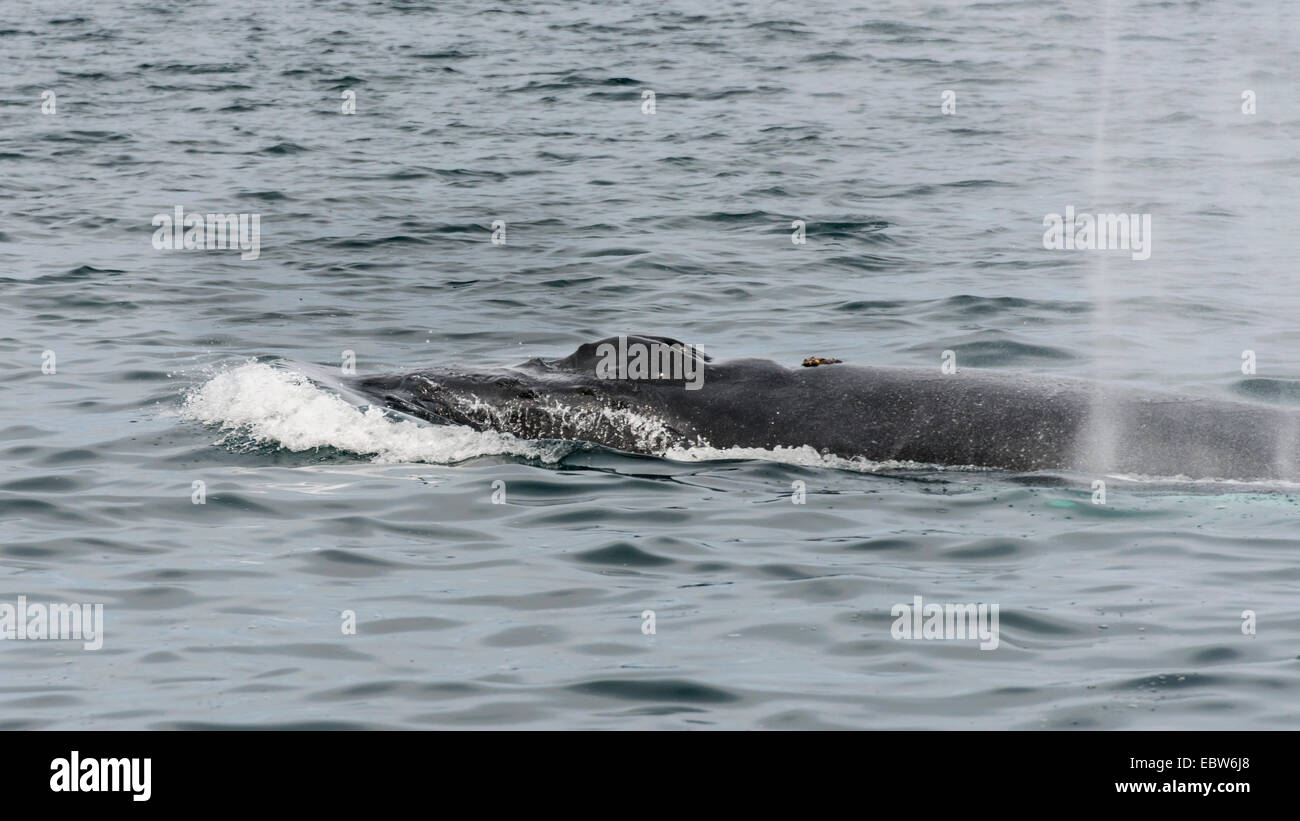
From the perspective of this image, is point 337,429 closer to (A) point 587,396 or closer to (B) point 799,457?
(A) point 587,396

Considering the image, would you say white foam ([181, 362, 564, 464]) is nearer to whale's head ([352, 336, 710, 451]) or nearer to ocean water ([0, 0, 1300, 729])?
ocean water ([0, 0, 1300, 729])

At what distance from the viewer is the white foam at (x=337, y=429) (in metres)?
13.9

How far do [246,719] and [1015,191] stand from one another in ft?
75.3

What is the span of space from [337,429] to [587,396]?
85.2 inches

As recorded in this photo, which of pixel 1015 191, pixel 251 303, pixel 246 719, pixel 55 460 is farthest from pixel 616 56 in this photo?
pixel 246 719

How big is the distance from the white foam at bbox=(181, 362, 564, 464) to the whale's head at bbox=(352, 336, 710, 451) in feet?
0.78

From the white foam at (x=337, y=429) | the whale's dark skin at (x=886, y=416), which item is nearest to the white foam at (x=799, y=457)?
A: the whale's dark skin at (x=886, y=416)

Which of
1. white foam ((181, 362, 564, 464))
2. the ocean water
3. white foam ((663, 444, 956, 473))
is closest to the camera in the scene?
the ocean water

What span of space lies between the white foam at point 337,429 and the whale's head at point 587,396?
238mm

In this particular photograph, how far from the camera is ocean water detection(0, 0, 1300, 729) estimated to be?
9.12 meters

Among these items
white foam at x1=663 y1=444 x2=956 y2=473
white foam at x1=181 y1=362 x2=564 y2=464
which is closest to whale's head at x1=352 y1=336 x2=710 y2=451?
white foam at x1=663 y1=444 x2=956 y2=473

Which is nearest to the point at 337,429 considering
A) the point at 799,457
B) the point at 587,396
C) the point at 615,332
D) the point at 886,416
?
the point at 587,396

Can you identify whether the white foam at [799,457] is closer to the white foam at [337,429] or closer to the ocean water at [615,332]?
the ocean water at [615,332]

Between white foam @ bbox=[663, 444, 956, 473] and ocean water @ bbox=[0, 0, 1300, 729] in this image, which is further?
white foam @ bbox=[663, 444, 956, 473]
